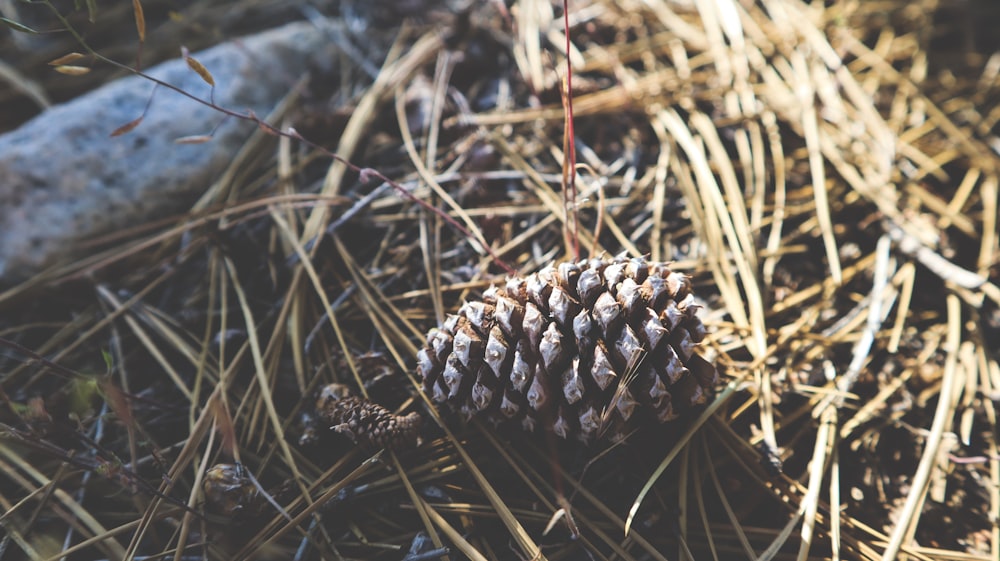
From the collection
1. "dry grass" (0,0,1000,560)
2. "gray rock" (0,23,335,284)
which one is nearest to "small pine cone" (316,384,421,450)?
"dry grass" (0,0,1000,560)

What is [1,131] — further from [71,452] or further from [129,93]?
[71,452]

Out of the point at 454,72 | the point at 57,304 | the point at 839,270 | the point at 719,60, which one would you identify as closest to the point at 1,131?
the point at 57,304

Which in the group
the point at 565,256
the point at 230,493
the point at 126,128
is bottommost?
the point at 230,493

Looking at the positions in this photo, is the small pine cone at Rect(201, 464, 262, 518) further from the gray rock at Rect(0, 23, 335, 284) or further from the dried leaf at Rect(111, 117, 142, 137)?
the gray rock at Rect(0, 23, 335, 284)

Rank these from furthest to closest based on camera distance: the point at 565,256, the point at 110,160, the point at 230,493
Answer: the point at 110,160 < the point at 565,256 < the point at 230,493

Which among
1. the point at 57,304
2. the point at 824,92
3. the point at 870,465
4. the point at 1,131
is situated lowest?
the point at 870,465

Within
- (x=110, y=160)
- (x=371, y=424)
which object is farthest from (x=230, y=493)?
(x=110, y=160)

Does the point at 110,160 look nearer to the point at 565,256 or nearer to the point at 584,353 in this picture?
the point at 565,256

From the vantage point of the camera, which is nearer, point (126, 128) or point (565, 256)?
Result: point (126, 128)
